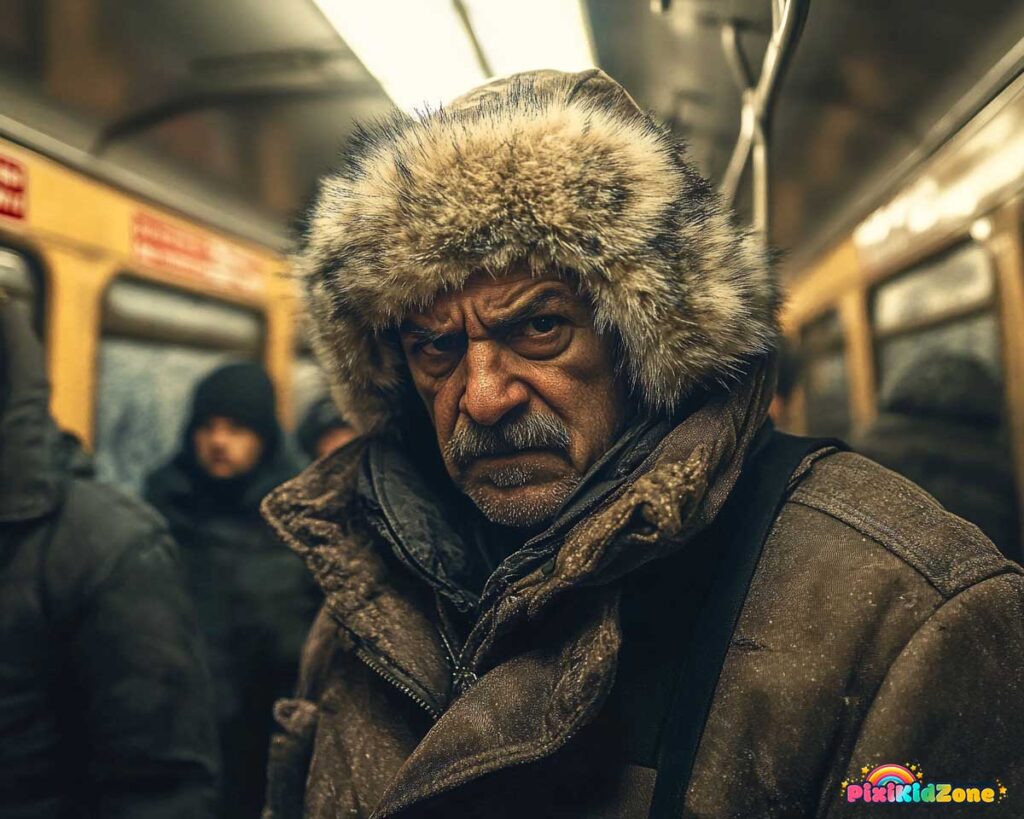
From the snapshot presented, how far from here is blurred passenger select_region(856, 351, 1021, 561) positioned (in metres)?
2.47

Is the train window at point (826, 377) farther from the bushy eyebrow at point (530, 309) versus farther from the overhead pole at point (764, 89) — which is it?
the bushy eyebrow at point (530, 309)

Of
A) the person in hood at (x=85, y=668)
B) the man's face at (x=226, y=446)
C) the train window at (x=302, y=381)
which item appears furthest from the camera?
the train window at (x=302, y=381)

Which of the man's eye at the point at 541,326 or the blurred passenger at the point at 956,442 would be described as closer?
the man's eye at the point at 541,326

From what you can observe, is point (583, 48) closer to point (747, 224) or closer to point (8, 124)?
point (747, 224)

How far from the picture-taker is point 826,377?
15.9 feet

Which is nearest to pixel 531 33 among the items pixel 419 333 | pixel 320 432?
pixel 419 333

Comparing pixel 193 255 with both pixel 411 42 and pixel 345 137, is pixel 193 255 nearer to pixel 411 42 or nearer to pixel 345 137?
pixel 411 42

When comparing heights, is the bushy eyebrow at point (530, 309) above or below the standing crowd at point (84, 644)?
above

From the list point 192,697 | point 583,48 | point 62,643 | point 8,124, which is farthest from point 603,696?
point 8,124

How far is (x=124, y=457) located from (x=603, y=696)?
325 centimetres

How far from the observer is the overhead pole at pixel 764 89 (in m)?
1.29

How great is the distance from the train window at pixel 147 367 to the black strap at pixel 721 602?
284 cm

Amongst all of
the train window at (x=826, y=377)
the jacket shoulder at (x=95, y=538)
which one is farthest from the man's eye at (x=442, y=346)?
the train window at (x=826, y=377)

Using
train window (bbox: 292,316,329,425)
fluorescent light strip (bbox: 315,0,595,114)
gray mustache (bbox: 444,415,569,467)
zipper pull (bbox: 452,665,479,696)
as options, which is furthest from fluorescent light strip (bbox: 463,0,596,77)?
train window (bbox: 292,316,329,425)
